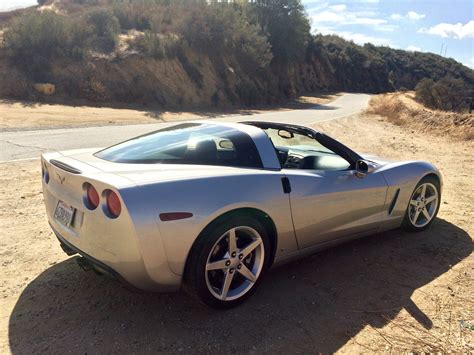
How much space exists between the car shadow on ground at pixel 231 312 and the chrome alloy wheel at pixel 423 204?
0.72 meters

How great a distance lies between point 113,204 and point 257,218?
1.04m

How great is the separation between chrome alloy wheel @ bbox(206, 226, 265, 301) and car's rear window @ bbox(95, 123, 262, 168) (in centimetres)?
56

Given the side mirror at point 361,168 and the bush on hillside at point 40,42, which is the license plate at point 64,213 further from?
the bush on hillside at point 40,42

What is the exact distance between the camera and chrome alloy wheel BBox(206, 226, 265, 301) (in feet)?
9.43

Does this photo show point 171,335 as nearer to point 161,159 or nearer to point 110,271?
point 110,271

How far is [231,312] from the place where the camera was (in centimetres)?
299

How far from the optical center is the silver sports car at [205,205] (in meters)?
2.56

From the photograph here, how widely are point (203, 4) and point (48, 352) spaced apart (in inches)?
1207

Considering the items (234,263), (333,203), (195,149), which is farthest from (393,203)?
(195,149)

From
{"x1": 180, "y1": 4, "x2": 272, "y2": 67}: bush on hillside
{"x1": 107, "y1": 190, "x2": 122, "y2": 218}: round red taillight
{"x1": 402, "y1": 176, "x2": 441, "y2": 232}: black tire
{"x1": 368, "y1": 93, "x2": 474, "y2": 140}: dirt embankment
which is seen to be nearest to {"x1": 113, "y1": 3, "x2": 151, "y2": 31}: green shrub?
{"x1": 180, "y1": 4, "x2": 272, "y2": 67}: bush on hillside

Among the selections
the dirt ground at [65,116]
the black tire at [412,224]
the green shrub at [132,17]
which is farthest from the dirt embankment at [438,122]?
the green shrub at [132,17]

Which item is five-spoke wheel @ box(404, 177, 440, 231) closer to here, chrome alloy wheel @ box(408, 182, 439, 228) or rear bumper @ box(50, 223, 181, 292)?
chrome alloy wheel @ box(408, 182, 439, 228)

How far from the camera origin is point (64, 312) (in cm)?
292

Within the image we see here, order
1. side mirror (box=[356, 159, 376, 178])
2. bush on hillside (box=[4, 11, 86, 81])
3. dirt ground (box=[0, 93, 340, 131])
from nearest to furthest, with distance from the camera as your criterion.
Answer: side mirror (box=[356, 159, 376, 178]) → dirt ground (box=[0, 93, 340, 131]) → bush on hillside (box=[4, 11, 86, 81])
